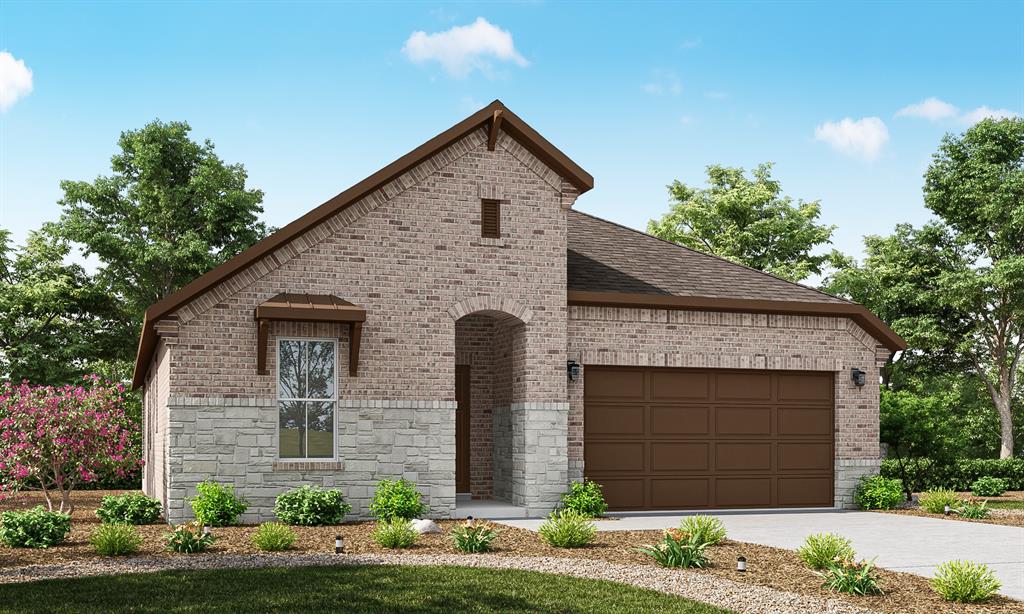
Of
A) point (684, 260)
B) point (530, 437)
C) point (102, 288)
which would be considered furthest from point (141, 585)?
point (102, 288)

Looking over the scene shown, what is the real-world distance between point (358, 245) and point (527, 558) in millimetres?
6820

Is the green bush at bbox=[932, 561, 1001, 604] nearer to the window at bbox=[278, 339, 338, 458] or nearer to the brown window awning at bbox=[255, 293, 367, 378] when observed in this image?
the brown window awning at bbox=[255, 293, 367, 378]

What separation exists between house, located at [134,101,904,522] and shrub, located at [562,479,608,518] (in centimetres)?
27

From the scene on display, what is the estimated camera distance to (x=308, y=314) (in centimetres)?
1614

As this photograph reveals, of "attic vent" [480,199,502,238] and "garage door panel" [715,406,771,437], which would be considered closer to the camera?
"attic vent" [480,199,502,238]

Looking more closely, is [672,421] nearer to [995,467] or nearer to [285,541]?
[285,541]

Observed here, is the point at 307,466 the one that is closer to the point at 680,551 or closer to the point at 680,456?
the point at 680,551

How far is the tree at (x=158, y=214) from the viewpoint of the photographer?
32.3 metres

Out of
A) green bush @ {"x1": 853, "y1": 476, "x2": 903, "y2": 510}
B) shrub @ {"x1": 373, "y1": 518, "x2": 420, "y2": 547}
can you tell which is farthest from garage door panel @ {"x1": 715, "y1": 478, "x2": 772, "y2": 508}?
shrub @ {"x1": 373, "y1": 518, "x2": 420, "y2": 547}

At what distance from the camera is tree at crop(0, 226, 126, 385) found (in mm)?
30406

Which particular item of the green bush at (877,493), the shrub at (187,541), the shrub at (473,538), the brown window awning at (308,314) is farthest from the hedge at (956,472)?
the shrub at (187,541)

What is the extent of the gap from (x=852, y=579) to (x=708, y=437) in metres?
9.33

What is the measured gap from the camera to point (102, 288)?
32.3m

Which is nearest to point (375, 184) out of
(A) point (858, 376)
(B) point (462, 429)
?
(B) point (462, 429)
